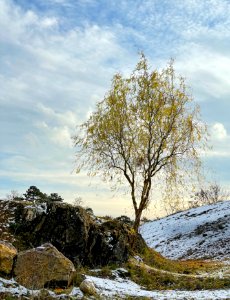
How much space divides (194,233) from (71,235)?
876 inches

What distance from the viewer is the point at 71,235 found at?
2038cm

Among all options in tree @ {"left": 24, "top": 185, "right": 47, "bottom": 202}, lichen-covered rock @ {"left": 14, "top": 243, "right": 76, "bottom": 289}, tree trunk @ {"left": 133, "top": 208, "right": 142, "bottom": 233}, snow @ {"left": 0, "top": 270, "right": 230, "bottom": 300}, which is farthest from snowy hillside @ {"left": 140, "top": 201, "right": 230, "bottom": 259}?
lichen-covered rock @ {"left": 14, "top": 243, "right": 76, "bottom": 289}

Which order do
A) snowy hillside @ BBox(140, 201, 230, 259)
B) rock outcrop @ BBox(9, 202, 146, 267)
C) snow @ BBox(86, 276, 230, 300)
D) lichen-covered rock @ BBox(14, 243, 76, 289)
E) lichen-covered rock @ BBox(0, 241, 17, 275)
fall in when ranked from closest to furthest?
lichen-covered rock @ BBox(14, 243, 76, 289)
lichen-covered rock @ BBox(0, 241, 17, 275)
snow @ BBox(86, 276, 230, 300)
rock outcrop @ BBox(9, 202, 146, 267)
snowy hillside @ BBox(140, 201, 230, 259)

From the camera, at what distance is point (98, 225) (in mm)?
22141

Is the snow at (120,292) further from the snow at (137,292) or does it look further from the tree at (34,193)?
the tree at (34,193)

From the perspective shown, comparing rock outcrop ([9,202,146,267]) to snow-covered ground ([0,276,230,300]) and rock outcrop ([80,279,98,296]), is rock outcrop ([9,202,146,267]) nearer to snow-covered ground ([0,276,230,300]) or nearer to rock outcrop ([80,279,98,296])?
snow-covered ground ([0,276,230,300])

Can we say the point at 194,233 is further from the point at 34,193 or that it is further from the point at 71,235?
the point at 71,235

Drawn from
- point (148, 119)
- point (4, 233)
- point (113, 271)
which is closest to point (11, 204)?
point (4, 233)

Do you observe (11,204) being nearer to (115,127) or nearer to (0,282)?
(0,282)

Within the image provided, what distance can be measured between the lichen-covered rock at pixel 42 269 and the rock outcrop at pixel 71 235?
4363 mm

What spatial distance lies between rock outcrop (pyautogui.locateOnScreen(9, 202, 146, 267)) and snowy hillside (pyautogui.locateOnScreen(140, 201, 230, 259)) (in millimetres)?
13806

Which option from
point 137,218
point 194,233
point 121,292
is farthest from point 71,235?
point 194,233

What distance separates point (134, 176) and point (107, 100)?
563 cm

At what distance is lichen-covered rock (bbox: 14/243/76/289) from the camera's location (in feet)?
47.6
